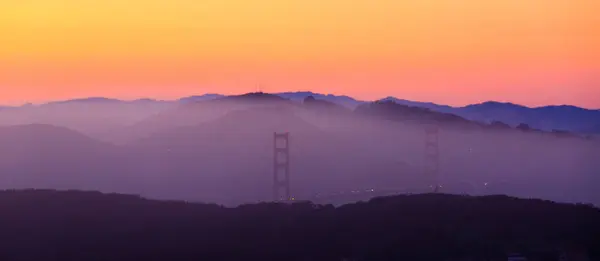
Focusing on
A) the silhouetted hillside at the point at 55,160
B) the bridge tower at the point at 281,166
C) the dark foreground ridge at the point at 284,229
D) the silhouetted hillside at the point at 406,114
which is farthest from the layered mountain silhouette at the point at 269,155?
the dark foreground ridge at the point at 284,229

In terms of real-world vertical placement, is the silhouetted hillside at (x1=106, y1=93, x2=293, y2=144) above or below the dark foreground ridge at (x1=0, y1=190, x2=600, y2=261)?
above

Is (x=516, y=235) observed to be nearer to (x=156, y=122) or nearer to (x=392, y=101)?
(x=156, y=122)

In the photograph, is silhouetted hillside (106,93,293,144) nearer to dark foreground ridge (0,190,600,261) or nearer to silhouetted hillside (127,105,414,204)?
silhouetted hillside (127,105,414,204)

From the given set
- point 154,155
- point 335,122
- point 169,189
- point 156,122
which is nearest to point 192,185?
point 169,189

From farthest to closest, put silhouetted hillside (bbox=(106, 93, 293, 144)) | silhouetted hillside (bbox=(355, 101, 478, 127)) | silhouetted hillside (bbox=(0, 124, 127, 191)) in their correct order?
silhouetted hillside (bbox=(355, 101, 478, 127))
silhouetted hillside (bbox=(106, 93, 293, 144))
silhouetted hillside (bbox=(0, 124, 127, 191))

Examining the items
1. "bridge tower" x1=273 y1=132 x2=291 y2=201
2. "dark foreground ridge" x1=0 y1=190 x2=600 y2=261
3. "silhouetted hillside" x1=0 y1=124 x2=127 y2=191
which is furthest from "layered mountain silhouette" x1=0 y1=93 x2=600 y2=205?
"dark foreground ridge" x1=0 y1=190 x2=600 y2=261

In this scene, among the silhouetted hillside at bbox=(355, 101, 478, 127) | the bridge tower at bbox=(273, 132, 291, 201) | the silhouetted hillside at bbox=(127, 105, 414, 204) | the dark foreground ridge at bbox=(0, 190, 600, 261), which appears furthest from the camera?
the silhouetted hillside at bbox=(355, 101, 478, 127)

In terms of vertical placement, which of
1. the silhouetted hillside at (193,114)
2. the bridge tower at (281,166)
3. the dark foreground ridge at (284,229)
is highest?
the silhouetted hillside at (193,114)

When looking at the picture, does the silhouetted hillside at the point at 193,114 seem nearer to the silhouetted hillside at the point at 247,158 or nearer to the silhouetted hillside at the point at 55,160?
the silhouetted hillside at the point at 247,158

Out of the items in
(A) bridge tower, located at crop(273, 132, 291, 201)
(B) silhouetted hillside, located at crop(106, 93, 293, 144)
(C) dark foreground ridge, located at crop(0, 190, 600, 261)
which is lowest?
(C) dark foreground ridge, located at crop(0, 190, 600, 261)

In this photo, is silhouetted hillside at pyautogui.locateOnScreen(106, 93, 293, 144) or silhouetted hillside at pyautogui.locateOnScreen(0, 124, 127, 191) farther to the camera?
silhouetted hillside at pyautogui.locateOnScreen(106, 93, 293, 144)
